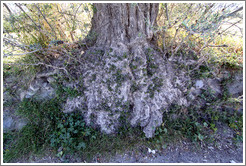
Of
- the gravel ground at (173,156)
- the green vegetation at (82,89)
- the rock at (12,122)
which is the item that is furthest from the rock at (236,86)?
the rock at (12,122)

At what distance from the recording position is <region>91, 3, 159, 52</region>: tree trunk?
246cm

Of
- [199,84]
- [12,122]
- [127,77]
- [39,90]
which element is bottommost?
[12,122]

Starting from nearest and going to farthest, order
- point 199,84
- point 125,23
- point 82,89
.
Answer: point 125,23, point 82,89, point 199,84

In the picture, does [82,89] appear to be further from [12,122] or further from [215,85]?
[215,85]

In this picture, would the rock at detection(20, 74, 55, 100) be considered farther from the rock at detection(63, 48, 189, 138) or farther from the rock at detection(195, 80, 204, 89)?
the rock at detection(195, 80, 204, 89)

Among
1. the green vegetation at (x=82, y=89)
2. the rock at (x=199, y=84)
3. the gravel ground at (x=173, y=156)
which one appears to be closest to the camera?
the gravel ground at (x=173, y=156)

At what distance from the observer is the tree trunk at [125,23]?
246 centimetres

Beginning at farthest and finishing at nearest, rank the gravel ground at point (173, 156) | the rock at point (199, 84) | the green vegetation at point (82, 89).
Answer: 1. the rock at point (199, 84)
2. the green vegetation at point (82, 89)
3. the gravel ground at point (173, 156)

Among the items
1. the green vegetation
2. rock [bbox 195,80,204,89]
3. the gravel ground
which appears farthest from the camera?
rock [bbox 195,80,204,89]

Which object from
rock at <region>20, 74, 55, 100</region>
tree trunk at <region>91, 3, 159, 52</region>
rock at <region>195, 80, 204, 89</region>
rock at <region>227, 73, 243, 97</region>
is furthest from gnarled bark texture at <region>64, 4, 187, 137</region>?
rock at <region>227, 73, 243, 97</region>

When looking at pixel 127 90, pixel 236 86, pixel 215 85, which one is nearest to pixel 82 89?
pixel 127 90

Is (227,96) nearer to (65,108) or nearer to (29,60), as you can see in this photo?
(65,108)

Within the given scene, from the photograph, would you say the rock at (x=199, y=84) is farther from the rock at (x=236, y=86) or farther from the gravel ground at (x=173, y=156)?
the gravel ground at (x=173, y=156)

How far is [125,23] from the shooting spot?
251cm
